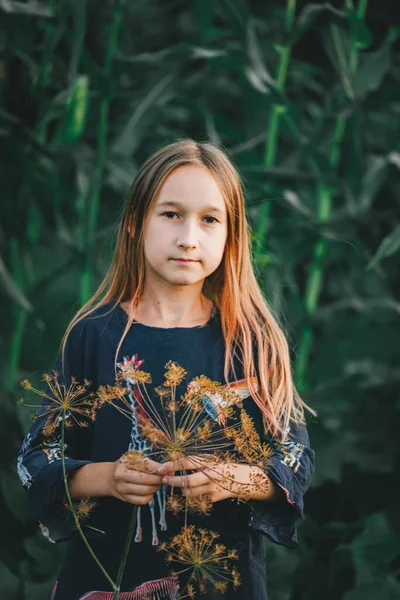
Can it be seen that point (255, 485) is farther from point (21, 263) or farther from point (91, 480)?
point (21, 263)

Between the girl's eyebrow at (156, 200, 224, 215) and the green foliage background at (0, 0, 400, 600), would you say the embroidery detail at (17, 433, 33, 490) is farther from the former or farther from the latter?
the green foliage background at (0, 0, 400, 600)

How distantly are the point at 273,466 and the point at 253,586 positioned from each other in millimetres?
156

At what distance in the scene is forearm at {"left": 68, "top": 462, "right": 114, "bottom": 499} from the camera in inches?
35.4

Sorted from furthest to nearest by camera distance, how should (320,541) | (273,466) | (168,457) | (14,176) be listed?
(14,176), (320,541), (273,466), (168,457)

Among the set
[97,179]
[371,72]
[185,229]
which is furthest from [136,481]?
[371,72]

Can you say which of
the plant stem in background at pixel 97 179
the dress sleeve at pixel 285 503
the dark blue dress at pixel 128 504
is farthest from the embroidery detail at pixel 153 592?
the plant stem in background at pixel 97 179

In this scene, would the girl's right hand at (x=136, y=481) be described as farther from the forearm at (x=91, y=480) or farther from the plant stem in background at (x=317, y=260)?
the plant stem in background at (x=317, y=260)

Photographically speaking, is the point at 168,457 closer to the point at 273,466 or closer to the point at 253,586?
the point at 273,466

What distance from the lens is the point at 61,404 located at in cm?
91

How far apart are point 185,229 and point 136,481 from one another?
0.93 ft

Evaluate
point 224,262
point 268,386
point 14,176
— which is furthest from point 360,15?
point 268,386

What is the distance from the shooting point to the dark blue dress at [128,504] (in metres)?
0.97

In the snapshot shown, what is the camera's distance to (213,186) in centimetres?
102

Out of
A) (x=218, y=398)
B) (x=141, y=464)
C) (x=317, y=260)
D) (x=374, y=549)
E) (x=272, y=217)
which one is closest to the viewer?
(x=141, y=464)
